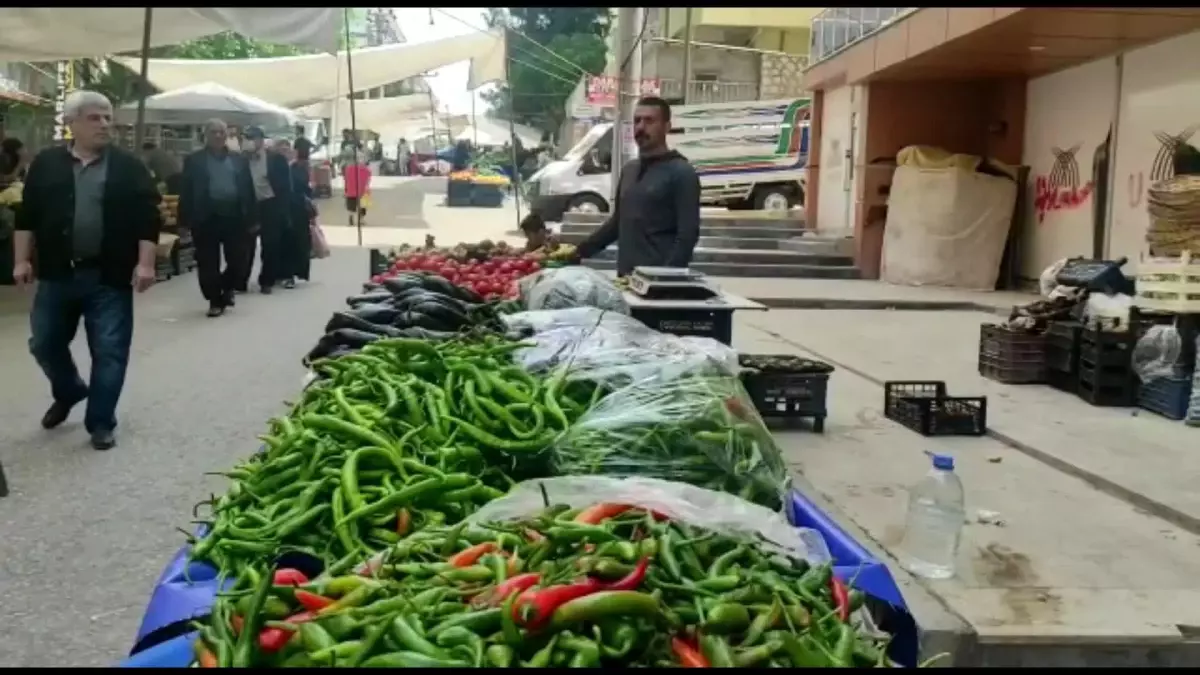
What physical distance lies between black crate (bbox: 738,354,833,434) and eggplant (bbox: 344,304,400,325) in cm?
192

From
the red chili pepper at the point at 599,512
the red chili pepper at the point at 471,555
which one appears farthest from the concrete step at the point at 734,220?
the red chili pepper at the point at 471,555

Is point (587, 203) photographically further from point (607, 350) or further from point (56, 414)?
point (607, 350)

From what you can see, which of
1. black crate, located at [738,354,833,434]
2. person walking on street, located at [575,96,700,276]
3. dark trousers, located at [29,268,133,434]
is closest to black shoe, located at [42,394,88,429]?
dark trousers, located at [29,268,133,434]

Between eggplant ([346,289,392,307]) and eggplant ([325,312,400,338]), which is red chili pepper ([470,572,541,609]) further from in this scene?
eggplant ([346,289,392,307])

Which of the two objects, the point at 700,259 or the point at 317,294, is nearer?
the point at 317,294

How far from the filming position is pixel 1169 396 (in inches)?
306

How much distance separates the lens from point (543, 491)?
3.19 meters

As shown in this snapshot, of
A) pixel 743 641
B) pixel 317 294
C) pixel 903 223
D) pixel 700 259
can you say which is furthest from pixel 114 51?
pixel 743 641

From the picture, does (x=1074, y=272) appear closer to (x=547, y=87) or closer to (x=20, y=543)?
(x=20, y=543)

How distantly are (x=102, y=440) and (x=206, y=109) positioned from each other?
1612cm

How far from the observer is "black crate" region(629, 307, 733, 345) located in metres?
6.49

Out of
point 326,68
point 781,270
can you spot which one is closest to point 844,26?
point 781,270

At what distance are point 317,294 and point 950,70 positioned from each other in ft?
30.4

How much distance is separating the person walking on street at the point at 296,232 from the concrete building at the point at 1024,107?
835 cm
